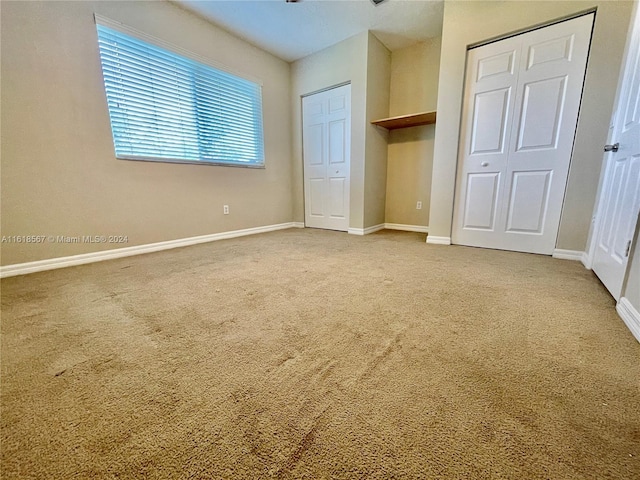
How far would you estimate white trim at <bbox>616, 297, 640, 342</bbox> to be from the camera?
1037 mm

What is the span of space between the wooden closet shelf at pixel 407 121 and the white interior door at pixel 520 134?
57cm

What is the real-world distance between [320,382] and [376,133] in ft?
11.0

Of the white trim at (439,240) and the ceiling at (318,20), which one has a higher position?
the ceiling at (318,20)

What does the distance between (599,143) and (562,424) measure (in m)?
2.40

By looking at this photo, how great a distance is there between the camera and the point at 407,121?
323 centimetres

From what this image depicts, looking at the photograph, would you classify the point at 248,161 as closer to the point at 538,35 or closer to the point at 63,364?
the point at 63,364

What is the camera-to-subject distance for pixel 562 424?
2.12 ft

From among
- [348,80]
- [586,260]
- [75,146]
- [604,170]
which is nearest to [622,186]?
[604,170]

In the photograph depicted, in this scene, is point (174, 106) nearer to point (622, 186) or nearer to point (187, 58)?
point (187, 58)

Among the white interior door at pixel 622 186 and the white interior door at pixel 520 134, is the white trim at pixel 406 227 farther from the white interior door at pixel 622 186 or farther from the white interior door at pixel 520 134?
the white interior door at pixel 622 186

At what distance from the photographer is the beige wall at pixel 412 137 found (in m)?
3.28

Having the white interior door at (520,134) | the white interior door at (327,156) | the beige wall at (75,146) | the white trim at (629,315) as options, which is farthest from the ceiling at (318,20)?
the white trim at (629,315)

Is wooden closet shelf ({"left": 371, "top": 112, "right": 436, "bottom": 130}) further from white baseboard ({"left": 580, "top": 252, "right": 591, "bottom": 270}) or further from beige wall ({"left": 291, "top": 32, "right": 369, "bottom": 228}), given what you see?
white baseboard ({"left": 580, "top": 252, "right": 591, "bottom": 270})

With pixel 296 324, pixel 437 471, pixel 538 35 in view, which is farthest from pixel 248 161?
pixel 437 471
